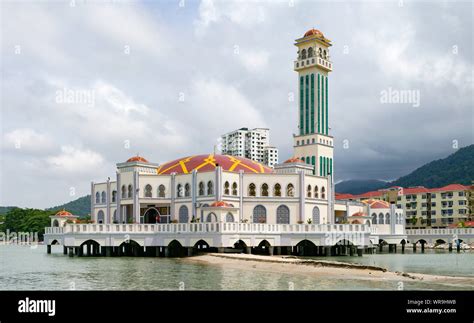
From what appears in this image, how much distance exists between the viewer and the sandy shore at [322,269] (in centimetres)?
3372

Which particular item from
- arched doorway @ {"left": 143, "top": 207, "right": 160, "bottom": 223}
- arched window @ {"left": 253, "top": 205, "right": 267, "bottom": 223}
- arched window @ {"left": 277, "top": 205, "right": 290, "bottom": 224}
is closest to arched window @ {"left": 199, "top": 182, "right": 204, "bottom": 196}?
arched window @ {"left": 253, "top": 205, "right": 267, "bottom": 223}

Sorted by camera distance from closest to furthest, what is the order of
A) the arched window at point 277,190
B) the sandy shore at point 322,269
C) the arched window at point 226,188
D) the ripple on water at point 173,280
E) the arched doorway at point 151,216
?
1. the ripple on water at point 173,280
2. the sandy shore at point 322,269
3. the arched window at point 226,188
4. the arched window at point 277,190
5. the arched doorway at point 151,216

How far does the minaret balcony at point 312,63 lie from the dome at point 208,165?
3165 centimetres

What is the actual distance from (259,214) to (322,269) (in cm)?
2837

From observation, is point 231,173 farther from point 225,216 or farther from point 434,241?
point 434,241

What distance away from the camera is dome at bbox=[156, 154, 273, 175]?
69.6 m

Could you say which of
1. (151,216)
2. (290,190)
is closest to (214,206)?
(290,190)

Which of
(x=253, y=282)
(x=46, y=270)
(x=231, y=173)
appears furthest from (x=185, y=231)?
(x=253, y=282)

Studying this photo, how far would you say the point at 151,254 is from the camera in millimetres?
61656

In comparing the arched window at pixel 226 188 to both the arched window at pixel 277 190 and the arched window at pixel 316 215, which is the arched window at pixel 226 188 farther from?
the arched window at pixel 316 215

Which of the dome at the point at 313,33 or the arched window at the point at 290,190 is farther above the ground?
the dome at the point at 313,33

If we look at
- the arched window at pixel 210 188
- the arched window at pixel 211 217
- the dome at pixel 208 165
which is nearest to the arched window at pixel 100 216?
the dome at pixel 208 165
